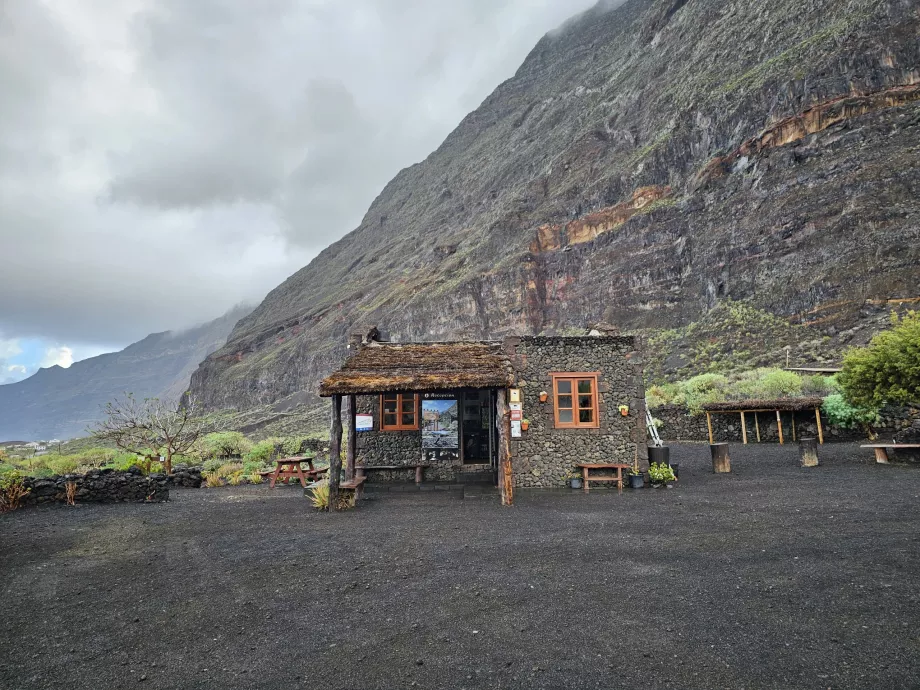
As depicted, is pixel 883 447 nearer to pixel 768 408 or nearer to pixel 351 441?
pixel 768 408

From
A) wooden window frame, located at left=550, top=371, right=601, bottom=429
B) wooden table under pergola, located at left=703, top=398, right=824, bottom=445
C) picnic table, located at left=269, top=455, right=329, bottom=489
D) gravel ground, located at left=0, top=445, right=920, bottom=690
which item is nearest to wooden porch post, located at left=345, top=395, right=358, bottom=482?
gravel ground, located at left=0, top=445, right=920, bottom=690

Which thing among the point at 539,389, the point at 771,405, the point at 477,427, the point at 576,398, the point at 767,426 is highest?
the point at 539,389

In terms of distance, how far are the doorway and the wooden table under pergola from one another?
38.5ft

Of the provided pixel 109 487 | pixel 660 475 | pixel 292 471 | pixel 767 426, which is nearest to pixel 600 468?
pixel 660 475

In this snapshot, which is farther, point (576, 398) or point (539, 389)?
point (539, 389)

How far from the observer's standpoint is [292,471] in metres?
16.1

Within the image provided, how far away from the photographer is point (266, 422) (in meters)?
73.1

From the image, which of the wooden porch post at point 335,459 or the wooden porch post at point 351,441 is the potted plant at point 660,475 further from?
the wooden porch post at point 335,459

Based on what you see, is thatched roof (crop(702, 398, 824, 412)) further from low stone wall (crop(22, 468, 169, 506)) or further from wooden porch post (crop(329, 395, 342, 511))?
low stone wall (crop(22, 468, 169, 506))

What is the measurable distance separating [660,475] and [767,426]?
36.7 ft

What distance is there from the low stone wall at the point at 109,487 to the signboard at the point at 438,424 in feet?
23.5

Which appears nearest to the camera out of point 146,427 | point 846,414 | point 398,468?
point 398,468

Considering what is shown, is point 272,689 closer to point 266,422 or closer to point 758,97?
point 758,97

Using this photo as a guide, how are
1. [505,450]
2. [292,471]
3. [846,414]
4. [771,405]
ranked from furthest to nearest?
[771,405], [846,414], [292,471], [505,450]
